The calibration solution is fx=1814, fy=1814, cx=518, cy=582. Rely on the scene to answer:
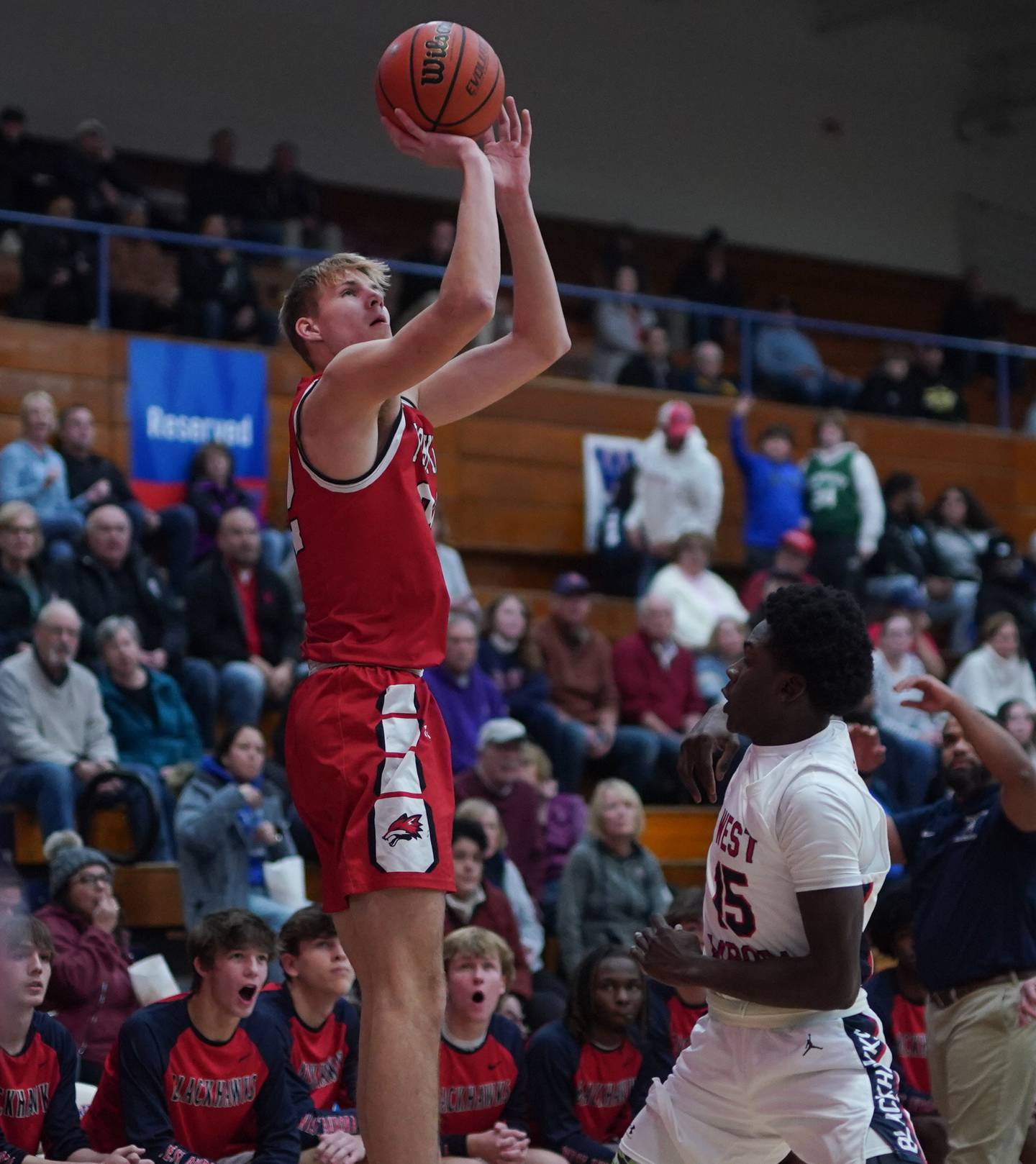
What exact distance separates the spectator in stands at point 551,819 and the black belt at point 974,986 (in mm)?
3635

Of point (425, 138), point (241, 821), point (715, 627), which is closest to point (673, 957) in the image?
point (425, 138)

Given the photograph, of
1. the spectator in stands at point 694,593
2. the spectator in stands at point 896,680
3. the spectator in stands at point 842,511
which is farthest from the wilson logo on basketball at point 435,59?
the spectator in stands at point 842,511

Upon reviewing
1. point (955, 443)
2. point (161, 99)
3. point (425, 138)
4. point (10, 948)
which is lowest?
point (10, 948)

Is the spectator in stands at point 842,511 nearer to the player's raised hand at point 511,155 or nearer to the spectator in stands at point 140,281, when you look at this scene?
the spectator in stands at point 140,281

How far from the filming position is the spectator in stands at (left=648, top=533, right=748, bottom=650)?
11898 millimetres

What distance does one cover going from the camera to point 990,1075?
224 inches

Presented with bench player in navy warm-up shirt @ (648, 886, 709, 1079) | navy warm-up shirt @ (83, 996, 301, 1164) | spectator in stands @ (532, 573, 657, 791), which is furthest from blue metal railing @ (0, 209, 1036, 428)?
navy warm-up shirt @ (83, 996, 301, 1164)

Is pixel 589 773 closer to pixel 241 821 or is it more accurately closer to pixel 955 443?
pixel 241 821

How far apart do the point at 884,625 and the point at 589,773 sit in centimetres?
230

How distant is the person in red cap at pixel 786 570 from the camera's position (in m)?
12.3

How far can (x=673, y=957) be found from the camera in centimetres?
393

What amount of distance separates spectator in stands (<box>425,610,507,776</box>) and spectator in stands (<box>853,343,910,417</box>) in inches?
274

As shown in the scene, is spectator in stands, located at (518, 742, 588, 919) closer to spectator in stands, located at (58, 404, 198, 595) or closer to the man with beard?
spectator in stands, located at (58, 404, 198, 595)

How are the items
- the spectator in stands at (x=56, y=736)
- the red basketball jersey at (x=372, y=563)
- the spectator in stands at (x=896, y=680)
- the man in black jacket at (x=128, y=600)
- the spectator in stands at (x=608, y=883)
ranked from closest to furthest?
the red basketball jersey at (x=372, y=563), the spectator in stands at (x=56, y=736), the spectator in stands at (x=608, y=883), the man in black jacket at (x=128, y=600), the spectator in stands at (x=896, y=680)
